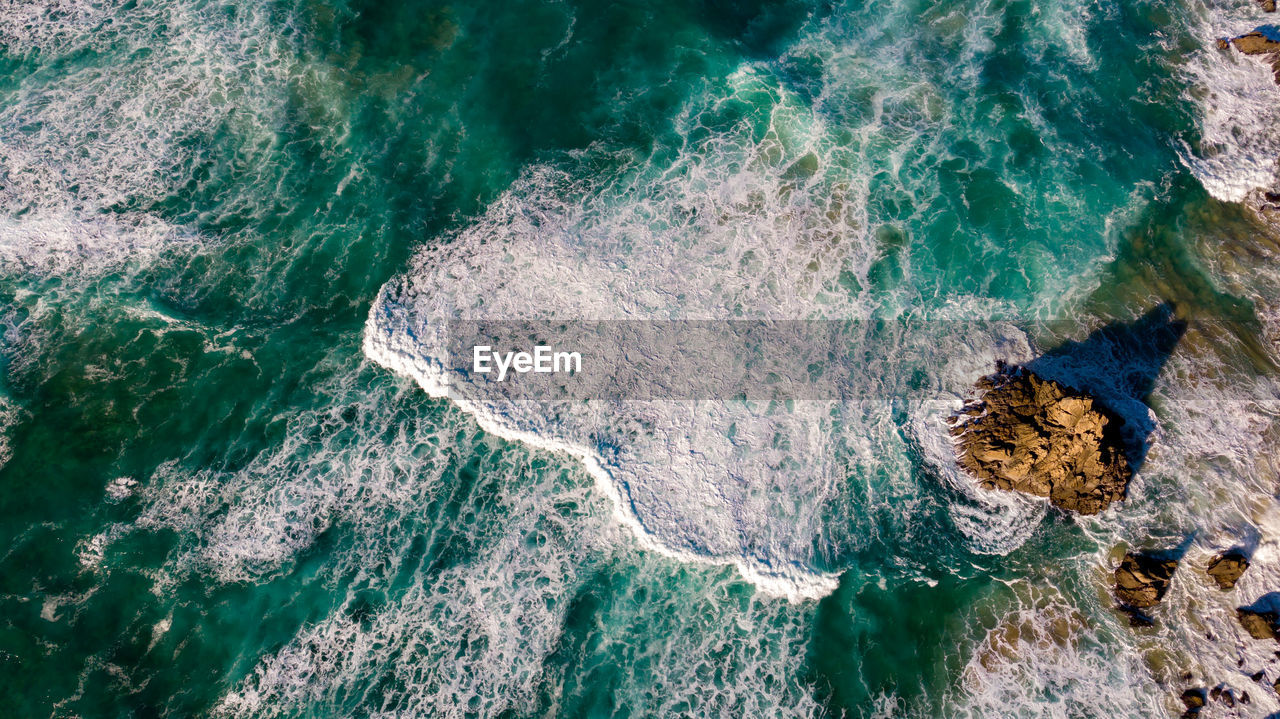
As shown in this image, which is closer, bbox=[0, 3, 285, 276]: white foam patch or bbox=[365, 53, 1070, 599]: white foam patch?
bbox=[365, 53, 1070, 599]: white foam patch

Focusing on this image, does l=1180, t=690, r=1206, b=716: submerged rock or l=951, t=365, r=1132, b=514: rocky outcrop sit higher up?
l=951, t=365, r=1132, b=514: rocky outcrop

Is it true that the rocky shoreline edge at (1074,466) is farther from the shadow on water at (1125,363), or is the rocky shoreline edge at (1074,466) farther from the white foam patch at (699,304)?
the white foam patch at (699,304)

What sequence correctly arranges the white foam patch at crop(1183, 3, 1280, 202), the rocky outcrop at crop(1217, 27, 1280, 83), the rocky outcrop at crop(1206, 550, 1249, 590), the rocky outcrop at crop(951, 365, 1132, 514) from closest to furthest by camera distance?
the rocky outcrop at crop(1206, 550, 1249, 590) → the rocky outcrop at crop(951, 365, 1132, 514) → the white foam patch at crop(1183, 3, 1280, 202) → the rocky outcrop at crop(1217, 27, 1280, 83)

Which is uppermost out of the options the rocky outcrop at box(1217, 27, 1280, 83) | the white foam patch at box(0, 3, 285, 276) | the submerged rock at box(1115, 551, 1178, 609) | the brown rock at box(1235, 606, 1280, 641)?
the rocky outcrop at box(1217, 27, 1280, 83)

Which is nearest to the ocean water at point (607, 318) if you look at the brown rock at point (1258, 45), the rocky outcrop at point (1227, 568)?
the rocky outcrop at point (1227, 568)

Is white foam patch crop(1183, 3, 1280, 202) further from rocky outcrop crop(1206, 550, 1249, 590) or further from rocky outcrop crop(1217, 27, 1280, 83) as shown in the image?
rocky outcrop crop(1206, 550, 1249, 590)

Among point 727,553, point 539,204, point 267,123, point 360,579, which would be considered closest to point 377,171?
point 267,123

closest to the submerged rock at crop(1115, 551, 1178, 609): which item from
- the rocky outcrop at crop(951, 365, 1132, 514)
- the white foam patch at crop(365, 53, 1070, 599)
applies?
the rocky outcrop at crop(951, 365, 1132, 514)

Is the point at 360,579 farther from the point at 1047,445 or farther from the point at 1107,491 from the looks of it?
the point at 1107,491
